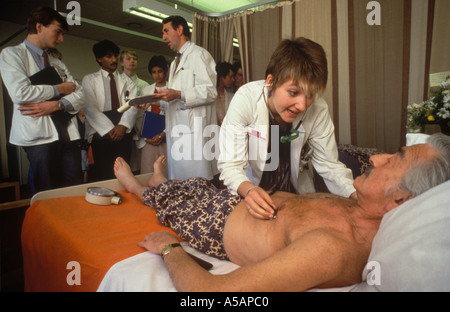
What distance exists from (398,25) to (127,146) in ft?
9.89

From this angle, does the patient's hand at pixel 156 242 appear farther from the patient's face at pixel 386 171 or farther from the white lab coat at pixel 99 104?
the white lab coat at pixel 99 104

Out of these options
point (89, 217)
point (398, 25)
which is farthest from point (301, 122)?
point (398, 25)

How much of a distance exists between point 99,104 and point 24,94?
1.11 meters

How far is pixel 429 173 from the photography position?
0.93 m

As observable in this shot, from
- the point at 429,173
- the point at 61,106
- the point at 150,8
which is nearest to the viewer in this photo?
the point at 429,173

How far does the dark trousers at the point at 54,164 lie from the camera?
2043 mm

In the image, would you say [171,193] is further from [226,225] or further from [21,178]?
[21,178]

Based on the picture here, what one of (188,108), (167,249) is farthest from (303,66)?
(188,108)

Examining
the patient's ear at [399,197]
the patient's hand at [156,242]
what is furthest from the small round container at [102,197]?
the patient's ear at [399,197]

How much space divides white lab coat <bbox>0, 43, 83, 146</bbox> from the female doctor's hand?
1.66 meters

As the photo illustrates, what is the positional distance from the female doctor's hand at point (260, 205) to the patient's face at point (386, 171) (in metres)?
0.34

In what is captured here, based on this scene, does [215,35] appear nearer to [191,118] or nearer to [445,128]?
[191,118]

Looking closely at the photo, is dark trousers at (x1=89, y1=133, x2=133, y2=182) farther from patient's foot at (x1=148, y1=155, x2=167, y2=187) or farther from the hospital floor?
patient's foot at (x1=148, y1=155, x2=167, y2=187)

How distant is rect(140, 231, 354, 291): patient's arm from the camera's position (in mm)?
769
